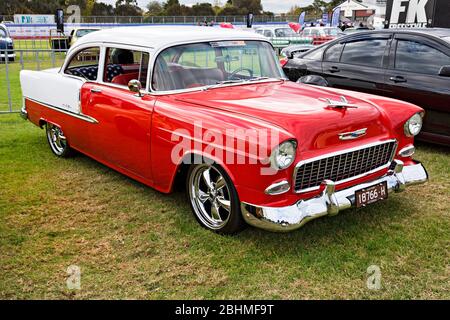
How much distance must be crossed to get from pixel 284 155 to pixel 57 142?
3906 millimetres

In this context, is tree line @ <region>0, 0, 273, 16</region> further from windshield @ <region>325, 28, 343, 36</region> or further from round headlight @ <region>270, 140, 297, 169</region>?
round headlight @ <region>270, 140, 297, 169</region>

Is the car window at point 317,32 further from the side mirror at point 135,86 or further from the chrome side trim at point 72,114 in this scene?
the side mirror at point 135,86

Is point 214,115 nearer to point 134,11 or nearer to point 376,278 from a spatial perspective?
point 376,278

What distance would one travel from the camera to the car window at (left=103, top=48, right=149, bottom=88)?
184 inches

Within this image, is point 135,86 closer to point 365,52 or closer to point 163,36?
point 163,36

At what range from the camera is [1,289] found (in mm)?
3102

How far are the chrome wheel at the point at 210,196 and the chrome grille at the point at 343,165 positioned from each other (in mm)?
616

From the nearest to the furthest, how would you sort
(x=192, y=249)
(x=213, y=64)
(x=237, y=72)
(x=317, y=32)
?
(x=192, y=249)
(x=213, y=64)
(x=237, y=72)
(x=317, y=32)

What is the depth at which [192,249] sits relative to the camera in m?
3.60

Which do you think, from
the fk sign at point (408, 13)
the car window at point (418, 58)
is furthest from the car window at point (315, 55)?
the fk sign at point (408, 13)

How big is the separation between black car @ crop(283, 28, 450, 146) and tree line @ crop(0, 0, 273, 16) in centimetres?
6613

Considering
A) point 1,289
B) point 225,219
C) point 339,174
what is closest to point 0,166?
point 1,289

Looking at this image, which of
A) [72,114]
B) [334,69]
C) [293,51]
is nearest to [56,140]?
[72,114]

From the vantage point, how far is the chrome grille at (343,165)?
338 cm
